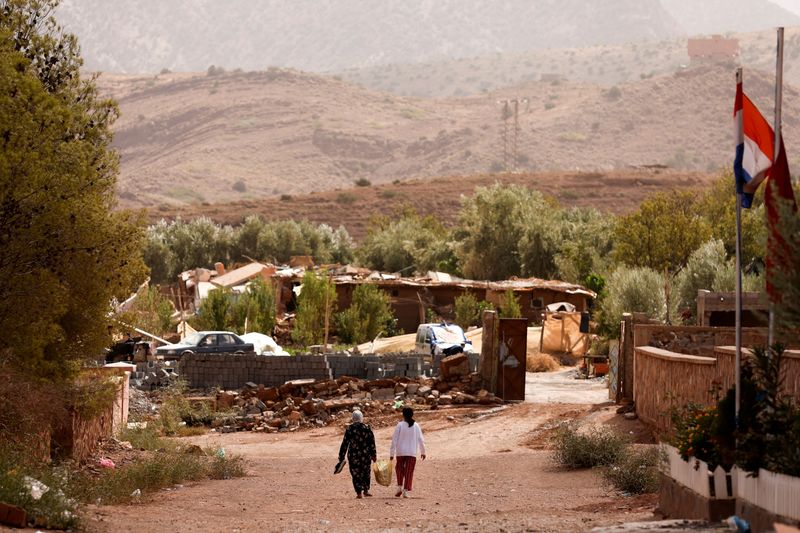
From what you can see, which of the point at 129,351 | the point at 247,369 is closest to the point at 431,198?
the point at 129,351

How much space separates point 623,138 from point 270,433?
15819 cm

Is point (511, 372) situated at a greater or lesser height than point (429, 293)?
lesser

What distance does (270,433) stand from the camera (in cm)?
3281

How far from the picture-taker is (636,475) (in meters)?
19.8

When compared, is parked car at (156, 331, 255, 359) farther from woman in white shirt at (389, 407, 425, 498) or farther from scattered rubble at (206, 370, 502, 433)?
woman in white shirt at (389, 407, 425, 498)

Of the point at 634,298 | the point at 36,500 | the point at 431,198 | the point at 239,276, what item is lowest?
the point at 36,500

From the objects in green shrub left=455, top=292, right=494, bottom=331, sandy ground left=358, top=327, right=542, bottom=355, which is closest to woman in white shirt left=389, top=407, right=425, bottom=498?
sandy ground left=358, top=327, right=542, bottom=355

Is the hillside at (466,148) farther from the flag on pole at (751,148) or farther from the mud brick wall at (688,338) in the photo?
the flag on pole at (751,148)

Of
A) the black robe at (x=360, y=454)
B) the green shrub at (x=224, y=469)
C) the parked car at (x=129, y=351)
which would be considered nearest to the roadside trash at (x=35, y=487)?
the black robe at (x=360, y=454)

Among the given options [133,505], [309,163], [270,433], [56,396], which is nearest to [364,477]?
[133,505]

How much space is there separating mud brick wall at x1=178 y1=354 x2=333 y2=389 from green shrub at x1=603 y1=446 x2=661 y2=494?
17536mm

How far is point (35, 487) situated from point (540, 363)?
30612mm

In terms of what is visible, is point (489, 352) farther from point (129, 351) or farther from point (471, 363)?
point (129, 351)

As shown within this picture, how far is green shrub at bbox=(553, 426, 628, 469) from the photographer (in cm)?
2297
